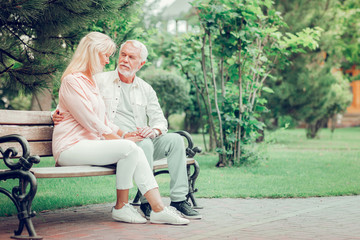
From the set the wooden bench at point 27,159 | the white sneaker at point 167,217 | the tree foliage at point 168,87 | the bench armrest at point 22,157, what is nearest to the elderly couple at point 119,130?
the white sneaker at point 167,217

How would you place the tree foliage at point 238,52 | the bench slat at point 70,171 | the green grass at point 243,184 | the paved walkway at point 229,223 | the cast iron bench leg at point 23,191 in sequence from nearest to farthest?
the cast iron bench leg at point 23,191, the bench slat at point 70,171, the paved walkway at point 229,223, the green grass at point 243,184, the tree foliage at point 238,52

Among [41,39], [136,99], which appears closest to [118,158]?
[136,99]

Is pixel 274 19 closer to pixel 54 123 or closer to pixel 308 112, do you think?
pixel 54 123

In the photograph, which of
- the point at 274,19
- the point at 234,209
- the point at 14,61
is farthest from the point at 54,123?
the point at 274,19

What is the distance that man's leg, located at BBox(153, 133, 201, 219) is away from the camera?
189 inches

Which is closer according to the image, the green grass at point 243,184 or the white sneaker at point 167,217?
the white sneaker at point 167,217

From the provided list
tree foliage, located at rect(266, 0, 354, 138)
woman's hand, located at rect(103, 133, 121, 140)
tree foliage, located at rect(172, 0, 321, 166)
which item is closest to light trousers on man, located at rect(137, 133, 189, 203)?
woman's hand, located at rect(103, 133, 121, 140)

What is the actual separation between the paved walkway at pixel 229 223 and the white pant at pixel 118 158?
0.39 meters

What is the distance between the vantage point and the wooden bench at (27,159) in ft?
12.5

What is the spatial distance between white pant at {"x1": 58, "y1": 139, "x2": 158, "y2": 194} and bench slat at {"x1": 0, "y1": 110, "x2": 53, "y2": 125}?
18.1 inches

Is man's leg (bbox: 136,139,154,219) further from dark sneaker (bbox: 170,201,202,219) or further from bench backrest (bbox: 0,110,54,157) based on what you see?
bench backrest (bbox: 0,110,54,157)

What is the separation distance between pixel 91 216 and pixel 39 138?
0.87 metres

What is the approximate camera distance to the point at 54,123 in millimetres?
4684

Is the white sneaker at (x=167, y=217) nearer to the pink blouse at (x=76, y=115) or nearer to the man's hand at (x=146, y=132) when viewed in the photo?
the man's hand at (x=146, y=132)
